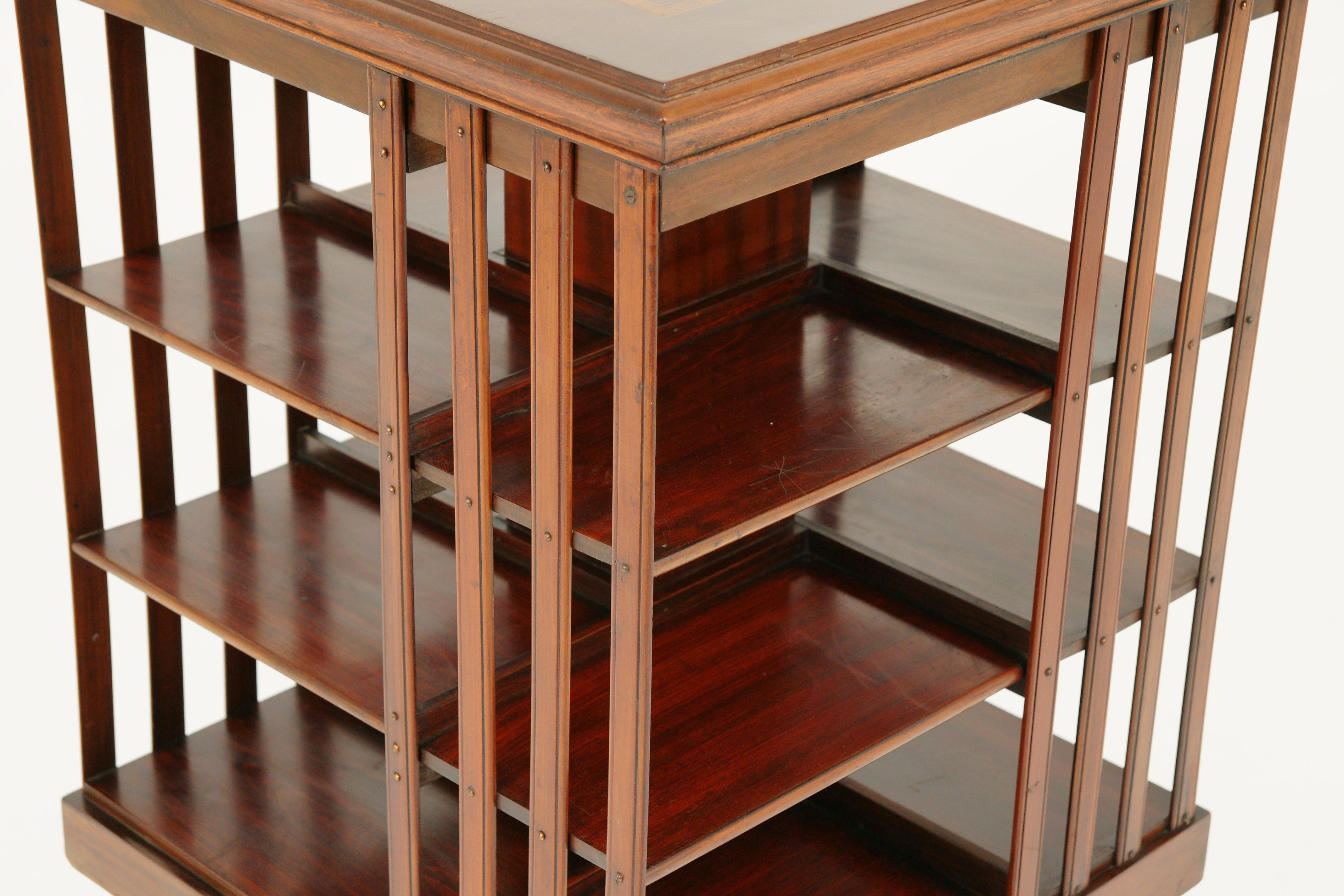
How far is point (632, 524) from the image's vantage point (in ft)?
7.50

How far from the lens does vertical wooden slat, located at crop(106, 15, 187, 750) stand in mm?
3027

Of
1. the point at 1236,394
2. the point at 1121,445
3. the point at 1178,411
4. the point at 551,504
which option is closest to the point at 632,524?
the point at 551,504

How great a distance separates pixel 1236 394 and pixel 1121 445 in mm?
287

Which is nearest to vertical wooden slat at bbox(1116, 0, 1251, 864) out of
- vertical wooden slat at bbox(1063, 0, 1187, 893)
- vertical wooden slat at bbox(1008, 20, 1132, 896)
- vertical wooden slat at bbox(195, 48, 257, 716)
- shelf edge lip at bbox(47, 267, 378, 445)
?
vertical wooden slat at bbox(1063, 0, 1187, 893)

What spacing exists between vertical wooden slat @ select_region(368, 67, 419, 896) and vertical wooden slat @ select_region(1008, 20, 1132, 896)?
2.85 ft

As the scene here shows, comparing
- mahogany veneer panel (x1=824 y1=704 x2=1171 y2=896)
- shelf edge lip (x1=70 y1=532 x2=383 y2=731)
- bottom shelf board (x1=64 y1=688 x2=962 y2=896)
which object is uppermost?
shelf edge lip (x1=70 y1=532 x2=383 y2=731)

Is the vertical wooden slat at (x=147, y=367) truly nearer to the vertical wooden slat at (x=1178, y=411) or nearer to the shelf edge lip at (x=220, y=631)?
the shelf edge lip at (x=220, y=631)

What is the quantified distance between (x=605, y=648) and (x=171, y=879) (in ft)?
2.86

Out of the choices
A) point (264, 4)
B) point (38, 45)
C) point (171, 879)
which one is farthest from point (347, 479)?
point (264, 4)

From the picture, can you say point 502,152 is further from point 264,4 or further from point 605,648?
point 605,648

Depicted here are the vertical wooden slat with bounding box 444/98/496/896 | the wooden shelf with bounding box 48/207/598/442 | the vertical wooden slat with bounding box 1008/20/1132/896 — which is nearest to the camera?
the vertical wooden slat with bounding box 444/98/496/896

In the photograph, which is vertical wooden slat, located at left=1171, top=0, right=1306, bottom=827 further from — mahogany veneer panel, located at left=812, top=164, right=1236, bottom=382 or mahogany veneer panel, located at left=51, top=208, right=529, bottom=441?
mahogany veneer panel, located at left=51, top=208, right=529, bottom=441

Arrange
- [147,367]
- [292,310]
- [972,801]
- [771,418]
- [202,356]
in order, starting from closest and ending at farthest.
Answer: [771,418]
[202,356]
[292,310]
[147,367]
[972,801]

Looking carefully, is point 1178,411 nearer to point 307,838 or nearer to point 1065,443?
point 1065,443
